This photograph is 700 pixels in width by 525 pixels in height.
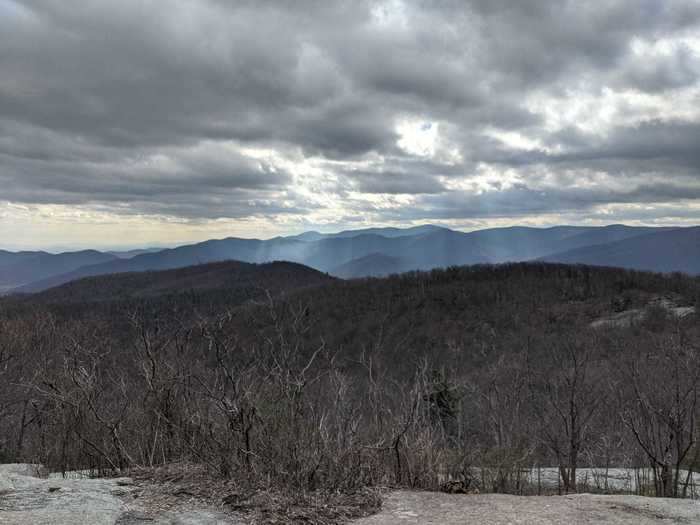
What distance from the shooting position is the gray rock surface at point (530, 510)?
190 inches

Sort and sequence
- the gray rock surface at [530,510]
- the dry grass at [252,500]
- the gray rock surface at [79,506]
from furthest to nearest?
the dry grass at [252,500] → the gray rock surface at [530,510] → the gray rock surface at [79,506]

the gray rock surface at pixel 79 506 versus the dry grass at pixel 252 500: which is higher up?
the gray rock surface at pixel 79 506

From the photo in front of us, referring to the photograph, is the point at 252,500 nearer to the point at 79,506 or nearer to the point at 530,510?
the point at 79,506

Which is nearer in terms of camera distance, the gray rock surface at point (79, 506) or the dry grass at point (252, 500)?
the gray rock surface at point (79, 506)

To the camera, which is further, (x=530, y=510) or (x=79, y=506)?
(x=530, y=510)

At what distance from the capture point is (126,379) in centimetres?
970

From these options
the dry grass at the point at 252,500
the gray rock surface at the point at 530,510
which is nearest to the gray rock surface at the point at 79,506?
the dry grass at the point at 252,500

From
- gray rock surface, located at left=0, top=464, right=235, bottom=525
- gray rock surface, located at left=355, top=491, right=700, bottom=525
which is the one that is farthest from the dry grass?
gray rock surface, located at left=355, top=491, right=700, bottom=525

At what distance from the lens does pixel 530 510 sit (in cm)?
502

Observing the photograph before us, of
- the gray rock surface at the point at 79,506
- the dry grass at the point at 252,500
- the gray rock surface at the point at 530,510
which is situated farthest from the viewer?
the dry grass at the point at 252,500

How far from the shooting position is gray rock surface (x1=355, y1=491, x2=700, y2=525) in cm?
482

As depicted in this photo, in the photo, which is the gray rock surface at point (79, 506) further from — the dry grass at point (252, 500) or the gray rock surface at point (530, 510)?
the gray rock surface at point (530, 510)

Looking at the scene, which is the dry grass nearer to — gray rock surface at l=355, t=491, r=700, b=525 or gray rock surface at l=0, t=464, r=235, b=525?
gray rock surface at l=0, t=464, r=235, b=525

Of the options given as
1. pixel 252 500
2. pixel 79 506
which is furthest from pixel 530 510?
pixel 79 506
